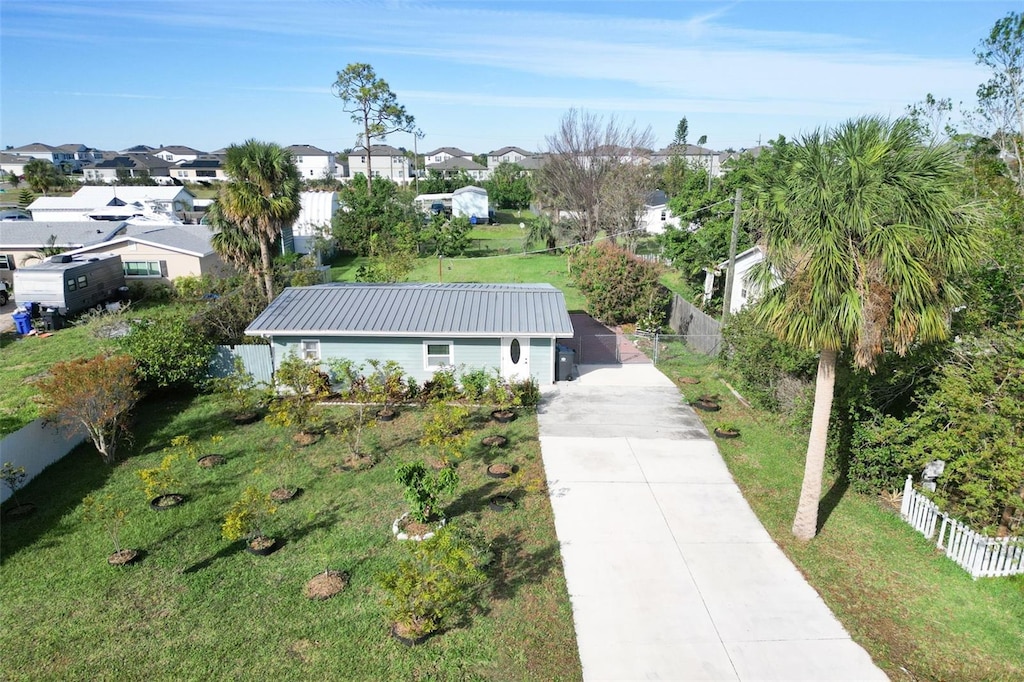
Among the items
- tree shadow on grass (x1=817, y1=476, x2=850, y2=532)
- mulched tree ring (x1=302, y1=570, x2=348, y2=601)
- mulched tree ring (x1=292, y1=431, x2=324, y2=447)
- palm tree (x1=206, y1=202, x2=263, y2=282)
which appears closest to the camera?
mulched tree ring (x1=302, y1=570, x2=348, y2=601)

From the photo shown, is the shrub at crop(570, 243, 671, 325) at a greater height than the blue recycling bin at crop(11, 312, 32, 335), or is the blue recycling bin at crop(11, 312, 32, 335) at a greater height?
the shrub at crop(570, 243, 671, 325)

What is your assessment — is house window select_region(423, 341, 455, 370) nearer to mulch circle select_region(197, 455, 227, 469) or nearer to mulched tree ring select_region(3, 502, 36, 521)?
mulch circle select_region(197, 455, 227, 469)

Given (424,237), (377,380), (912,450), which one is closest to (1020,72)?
(912,450)

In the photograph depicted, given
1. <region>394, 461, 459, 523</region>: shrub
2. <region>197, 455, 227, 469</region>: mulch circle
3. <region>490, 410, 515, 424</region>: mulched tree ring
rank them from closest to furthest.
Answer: <region>394, 461, 459, 523</region>: shrub → <region>197, 455, 227, 469</region>: mulch circle → <region>490, 410, 515, 424</region>: mulched tree ring

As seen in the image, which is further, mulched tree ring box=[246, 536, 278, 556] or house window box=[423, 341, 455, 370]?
house window box=[423, 341, 455, 370]

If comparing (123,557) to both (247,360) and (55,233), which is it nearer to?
(247,360)

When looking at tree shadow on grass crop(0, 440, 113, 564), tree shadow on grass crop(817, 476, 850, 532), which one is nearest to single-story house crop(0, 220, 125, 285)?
tree shadow on grass crop(0, 440, 113, 564)
